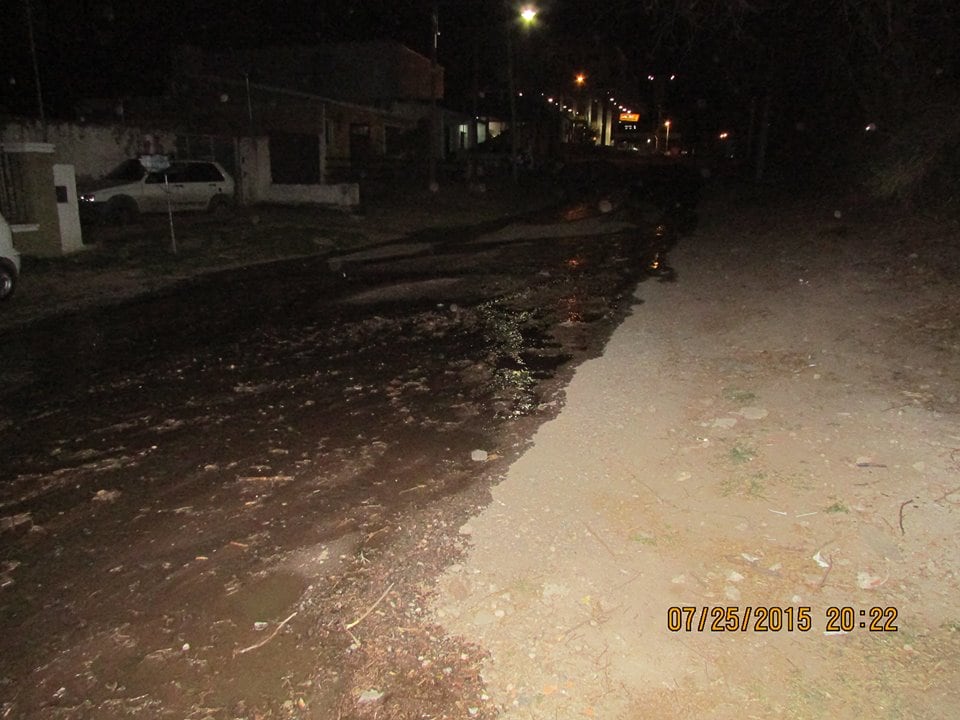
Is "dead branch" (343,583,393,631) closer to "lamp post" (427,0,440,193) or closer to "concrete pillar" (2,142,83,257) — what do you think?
"concrete pillar" (2,142,83,257)

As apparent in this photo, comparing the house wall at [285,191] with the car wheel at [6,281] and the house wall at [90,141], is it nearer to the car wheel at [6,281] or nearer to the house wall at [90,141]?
the house wall at [90,141]

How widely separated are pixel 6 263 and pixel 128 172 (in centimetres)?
979

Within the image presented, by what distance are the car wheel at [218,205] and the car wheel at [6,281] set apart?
10.2 m

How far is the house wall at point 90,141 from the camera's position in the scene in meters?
19.0

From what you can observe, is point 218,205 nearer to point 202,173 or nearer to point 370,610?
point 202,173

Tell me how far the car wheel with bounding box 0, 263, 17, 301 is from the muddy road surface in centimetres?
168

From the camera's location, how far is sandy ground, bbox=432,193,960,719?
301 centimetres

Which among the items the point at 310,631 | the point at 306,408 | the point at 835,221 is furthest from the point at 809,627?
the point at 835,221

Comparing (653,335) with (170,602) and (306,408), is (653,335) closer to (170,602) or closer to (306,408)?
(306,408)

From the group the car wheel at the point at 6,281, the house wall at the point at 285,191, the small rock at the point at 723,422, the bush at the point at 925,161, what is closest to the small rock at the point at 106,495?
the small rock at the point at 723,422

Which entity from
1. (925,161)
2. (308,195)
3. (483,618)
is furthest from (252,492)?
(308,195)

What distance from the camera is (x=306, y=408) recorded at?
6.30 m

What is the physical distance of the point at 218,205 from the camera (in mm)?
21047

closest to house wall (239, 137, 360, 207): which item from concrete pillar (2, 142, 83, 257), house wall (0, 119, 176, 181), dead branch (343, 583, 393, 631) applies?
house wall (0, 119, 176, 181)
